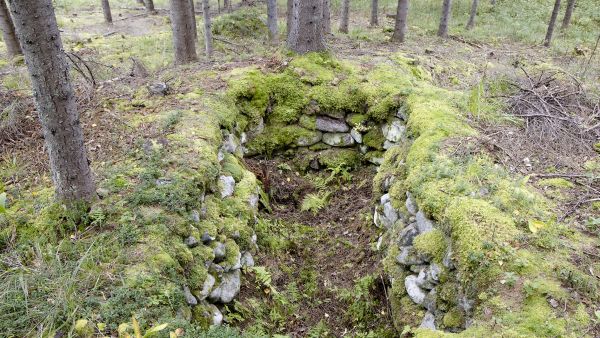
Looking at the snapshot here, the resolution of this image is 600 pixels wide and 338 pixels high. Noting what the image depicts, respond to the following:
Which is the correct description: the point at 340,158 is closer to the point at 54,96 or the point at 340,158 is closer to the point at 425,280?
the point at 425,280

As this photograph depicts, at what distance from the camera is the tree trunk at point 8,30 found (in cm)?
930

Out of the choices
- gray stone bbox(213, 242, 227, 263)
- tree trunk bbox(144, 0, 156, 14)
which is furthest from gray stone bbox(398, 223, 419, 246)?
tree trunk bbox(144, 0, 156, 14)

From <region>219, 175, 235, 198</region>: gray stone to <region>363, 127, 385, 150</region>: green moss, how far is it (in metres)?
3.23

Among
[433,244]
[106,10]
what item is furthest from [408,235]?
[106,10]

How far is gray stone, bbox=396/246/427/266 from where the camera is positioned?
192 inches

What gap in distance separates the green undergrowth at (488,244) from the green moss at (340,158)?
2.05m

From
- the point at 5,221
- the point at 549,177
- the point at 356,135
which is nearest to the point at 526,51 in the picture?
the point at 356,135

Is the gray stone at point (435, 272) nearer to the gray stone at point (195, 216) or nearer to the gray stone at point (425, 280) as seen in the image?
the gray stone at point (425, 280)

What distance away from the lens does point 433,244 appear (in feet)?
15.3

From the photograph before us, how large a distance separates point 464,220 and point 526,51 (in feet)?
45.3

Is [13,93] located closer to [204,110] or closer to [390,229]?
[204,110]

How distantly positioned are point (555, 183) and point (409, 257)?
2.17 m

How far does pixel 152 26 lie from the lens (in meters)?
19.3

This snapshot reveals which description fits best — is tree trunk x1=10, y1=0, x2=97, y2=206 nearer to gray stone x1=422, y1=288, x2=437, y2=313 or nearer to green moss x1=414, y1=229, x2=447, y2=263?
green moss x1=414, y1=229, x2=447, y2=263
